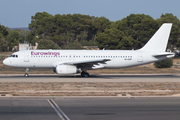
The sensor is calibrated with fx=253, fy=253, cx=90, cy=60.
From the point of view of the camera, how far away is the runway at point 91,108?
12.8 metres

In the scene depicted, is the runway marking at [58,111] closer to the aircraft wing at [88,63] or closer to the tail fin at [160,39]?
the aircraft wing at [88,63]

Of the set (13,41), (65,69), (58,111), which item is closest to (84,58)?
(65,69)

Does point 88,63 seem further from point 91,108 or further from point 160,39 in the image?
point 91,108

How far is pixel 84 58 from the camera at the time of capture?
106ft

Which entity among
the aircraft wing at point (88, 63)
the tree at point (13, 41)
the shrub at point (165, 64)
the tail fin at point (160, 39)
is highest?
the tree at point (13, 41)

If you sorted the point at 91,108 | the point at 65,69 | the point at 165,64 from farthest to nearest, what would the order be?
the point at 165,64
the point at 65,69
the point at 91,108

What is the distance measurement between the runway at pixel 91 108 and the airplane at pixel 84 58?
12.7 meters

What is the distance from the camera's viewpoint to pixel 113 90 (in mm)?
21578

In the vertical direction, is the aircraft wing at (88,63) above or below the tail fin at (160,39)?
below

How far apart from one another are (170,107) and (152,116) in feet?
8.50

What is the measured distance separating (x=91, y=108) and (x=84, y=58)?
1772cm

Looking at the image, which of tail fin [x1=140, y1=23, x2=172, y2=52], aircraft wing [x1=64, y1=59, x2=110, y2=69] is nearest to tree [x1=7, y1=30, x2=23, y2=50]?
aircraft wing [x1=64, y1=59, x2=110, y2=69]

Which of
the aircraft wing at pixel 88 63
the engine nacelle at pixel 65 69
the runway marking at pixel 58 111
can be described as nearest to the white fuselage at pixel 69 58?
the aircraft wing at pixel 88 63

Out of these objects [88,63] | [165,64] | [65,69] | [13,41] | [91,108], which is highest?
[13,41]
